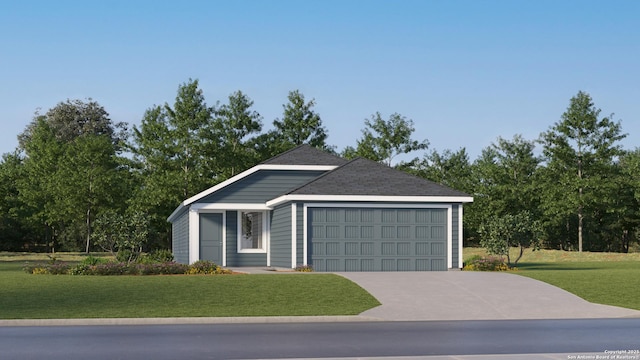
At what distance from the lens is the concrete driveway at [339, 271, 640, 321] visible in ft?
70.2

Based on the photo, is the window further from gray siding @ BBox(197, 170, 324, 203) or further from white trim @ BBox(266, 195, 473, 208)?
white trim @ BBox(266, 195, 473, 208)

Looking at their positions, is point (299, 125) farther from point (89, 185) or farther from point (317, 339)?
point (317, 339)

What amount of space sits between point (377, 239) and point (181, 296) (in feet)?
38.7

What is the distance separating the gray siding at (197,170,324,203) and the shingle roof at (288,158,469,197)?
3.37m

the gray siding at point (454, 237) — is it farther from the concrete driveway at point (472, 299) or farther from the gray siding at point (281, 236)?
the gray siding at point (281, 236)

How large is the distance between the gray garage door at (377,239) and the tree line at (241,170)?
19732mm

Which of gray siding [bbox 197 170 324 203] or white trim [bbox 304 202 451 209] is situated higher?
gray siding [bbox 197 170 324 203]

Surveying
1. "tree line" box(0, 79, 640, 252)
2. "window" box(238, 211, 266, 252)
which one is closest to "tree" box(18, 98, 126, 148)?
"tree line" box(0, 79, 640, 252)

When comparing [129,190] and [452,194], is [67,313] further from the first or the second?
[129,190]

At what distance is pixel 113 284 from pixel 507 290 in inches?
462

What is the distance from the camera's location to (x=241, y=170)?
6103 centimetres

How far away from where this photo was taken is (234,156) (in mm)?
58906

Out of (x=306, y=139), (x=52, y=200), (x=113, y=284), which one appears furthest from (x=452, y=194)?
(x=52, y=200)

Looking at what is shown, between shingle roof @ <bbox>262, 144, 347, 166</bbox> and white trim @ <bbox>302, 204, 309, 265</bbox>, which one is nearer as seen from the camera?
white trim @ <bbox>302, 204, 309, 265</bbox>
